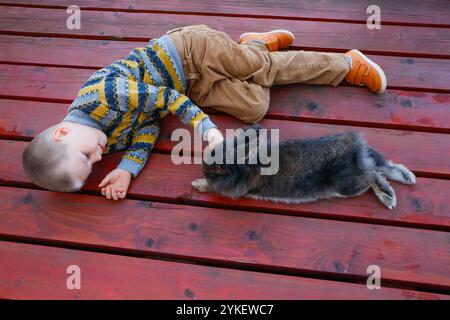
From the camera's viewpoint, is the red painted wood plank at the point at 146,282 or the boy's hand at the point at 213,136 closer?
the red painted wood plank at the point at 146,282

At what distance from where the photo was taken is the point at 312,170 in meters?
1.41

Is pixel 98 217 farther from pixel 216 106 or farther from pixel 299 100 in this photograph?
pixel 299 100

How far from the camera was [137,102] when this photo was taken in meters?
1.54

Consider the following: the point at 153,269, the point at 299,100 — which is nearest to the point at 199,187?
the point at 153,269

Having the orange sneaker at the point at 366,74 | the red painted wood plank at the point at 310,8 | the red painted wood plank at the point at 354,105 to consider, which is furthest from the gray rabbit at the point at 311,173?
the red painted wood plank at the point at 310,8

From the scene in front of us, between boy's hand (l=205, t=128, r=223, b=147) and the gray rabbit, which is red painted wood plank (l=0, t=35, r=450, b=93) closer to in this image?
the gray rabbit

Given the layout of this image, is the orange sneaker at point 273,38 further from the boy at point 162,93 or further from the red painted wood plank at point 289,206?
the red painted wood plank at point 289,206

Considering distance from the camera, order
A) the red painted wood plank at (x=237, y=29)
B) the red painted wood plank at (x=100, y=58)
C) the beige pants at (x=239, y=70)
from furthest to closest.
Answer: the red painted wood plank at (x=237, y=29) → the red painted wood plank at (x=100, y=58) → the beige pants at (x=239, y=70)

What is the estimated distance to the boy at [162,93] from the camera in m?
1.44

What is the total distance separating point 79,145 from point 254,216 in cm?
72

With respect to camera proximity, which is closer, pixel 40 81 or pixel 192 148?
pixel 192 148

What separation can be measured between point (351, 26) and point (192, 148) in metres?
1.17

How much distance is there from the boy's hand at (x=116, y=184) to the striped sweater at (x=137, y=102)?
0.03 m

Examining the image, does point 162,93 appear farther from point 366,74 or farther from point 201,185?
point 366,74
